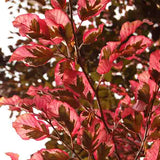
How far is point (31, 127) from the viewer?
0.73m

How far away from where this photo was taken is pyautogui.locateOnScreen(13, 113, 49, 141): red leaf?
2.38 ft

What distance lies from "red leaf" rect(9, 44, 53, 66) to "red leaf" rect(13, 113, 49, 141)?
19cm

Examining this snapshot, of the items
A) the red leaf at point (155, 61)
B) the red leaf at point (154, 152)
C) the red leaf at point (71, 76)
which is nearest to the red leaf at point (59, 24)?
the red leaf at point (71, 76)

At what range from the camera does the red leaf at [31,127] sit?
0.72 meters

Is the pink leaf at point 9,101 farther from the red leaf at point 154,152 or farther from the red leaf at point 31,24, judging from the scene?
the red leaf at point 154,152

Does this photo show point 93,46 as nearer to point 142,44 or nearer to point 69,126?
point 142,44

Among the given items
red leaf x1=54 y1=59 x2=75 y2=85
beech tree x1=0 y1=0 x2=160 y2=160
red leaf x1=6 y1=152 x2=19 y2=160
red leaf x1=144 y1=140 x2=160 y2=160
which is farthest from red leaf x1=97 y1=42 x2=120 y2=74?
red leaf x1=6 y1=152 x2=19 y2=160

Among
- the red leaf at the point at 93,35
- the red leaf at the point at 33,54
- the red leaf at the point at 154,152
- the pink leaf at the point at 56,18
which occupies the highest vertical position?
the pink leaf at the point at 56,18

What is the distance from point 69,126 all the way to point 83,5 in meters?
0.37

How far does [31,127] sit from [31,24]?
13.4 inches

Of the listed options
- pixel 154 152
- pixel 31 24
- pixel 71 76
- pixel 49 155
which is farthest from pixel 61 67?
pixel 154 152

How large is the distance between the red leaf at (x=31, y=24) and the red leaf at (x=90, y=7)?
121mm

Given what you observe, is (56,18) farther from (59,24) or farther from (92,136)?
(92,136)

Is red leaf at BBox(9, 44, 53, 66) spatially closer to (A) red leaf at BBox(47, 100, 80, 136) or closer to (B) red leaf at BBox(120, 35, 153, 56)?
(A) red leaf at BBox(47, 100, 80, 136)
